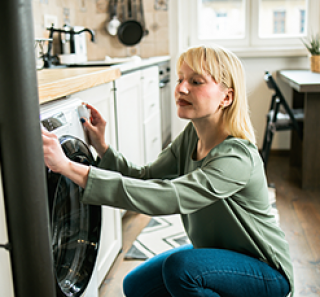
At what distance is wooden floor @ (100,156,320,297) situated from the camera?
170cm

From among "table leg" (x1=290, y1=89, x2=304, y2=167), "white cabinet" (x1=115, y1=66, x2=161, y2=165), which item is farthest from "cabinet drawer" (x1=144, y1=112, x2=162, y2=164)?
"table leg" (x1=290, y1=89, x2=304, y2=167)

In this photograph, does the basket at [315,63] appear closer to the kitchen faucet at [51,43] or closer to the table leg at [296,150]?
the table leg at [296,150]

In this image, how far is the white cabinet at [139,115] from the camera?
2.12m

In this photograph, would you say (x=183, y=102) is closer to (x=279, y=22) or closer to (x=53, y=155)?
(x=53, y=155)

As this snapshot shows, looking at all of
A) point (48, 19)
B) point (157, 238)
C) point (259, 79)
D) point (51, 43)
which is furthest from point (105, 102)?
point (259, 79)

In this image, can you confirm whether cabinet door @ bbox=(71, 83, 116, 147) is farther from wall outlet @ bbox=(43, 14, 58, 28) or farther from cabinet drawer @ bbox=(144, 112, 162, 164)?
wall outlet @ bbox=(43, 14, 58, 28)

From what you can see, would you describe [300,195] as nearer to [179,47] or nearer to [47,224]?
[179,47]

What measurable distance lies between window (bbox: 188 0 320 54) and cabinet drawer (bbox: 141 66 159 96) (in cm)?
116

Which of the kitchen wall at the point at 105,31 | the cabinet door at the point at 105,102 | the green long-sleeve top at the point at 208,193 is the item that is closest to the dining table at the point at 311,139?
the kitchen wall at the point at 105,31

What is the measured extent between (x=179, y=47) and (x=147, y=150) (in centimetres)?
130

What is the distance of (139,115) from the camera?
8.21 feet

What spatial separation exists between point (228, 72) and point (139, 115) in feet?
4.62

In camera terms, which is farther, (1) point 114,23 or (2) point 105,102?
(1) point 114,23

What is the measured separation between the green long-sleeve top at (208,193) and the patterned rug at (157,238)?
0.69 m
